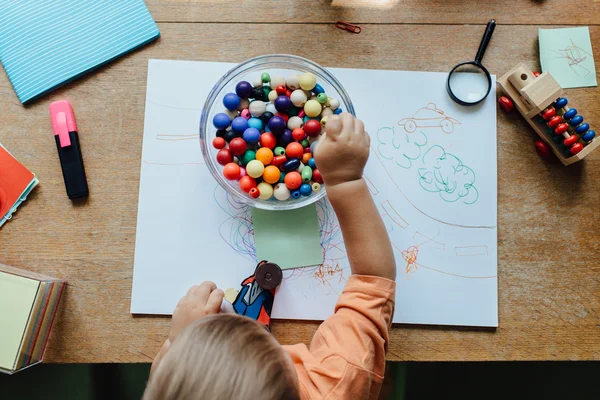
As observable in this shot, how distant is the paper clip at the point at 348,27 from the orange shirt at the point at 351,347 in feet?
1.30

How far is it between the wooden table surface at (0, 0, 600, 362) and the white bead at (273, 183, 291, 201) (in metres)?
0.20

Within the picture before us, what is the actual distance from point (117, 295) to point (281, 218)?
0.28 meters

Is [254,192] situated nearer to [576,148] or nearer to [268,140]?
[268,140]

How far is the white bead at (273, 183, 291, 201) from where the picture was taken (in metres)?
0.68

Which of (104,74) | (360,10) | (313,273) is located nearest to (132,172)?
(104,74)

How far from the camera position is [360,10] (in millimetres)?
749

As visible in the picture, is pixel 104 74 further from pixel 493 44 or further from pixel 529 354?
pixel 529 354

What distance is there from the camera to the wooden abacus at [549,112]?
2.29 feet

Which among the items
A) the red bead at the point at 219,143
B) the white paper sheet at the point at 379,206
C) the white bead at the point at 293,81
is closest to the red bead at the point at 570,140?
the white paper sheet at the point at 379,206

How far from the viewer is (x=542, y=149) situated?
0.73 metres

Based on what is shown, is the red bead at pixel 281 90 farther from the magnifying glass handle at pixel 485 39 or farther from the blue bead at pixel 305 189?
the magnifying glass handle at pixel 485 39

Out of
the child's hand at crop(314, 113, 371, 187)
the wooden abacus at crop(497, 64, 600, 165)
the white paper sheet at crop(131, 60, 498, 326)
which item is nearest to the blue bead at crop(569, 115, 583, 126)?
the wooden abacus at crop(497, 64, 600, 165)

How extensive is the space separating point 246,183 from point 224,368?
273 mm

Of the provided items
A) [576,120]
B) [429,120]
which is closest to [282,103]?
[429,120]
